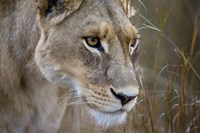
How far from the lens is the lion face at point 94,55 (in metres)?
3.55

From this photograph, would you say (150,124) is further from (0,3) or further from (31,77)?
(0,3)

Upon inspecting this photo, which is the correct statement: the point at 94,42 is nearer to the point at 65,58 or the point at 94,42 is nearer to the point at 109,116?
the point at 65,58

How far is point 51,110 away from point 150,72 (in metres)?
1.78

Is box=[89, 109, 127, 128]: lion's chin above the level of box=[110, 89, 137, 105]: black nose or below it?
below

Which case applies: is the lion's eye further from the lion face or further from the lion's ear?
the lion's ear

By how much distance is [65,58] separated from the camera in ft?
12.1

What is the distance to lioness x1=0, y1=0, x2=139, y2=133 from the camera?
3588 mm

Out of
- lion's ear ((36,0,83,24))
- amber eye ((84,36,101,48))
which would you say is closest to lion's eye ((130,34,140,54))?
amber eye ((84,36,101,48))

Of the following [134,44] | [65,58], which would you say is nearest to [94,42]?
[65,58]

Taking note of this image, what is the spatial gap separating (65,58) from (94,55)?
6.7 inches

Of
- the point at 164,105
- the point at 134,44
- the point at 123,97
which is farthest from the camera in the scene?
the point at 164,105

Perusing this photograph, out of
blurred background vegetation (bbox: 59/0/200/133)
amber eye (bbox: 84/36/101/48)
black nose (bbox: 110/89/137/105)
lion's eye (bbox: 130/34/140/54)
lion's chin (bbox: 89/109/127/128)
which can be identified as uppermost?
amber eye (bbox: 84/36/101/48)

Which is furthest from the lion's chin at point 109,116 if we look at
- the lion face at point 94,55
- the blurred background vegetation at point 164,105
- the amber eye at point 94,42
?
the blurred background vegetation at point 164,105

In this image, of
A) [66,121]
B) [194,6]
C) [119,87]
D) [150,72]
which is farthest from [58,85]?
[194,6]
